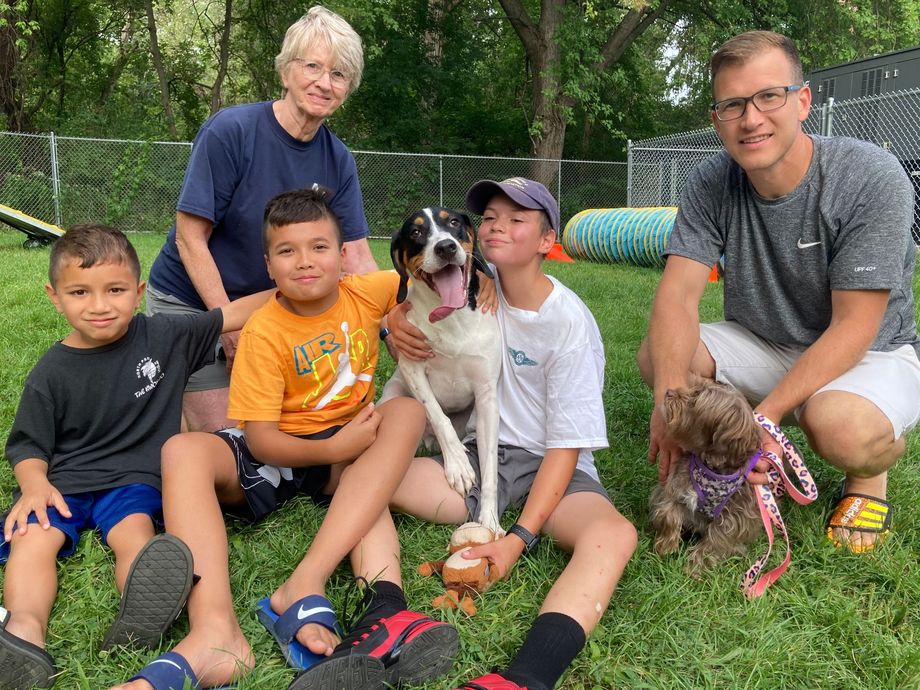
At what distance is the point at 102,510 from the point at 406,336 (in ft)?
4.30

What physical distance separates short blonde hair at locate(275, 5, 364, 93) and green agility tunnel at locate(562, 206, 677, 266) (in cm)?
722

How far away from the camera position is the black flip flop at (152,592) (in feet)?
6.71

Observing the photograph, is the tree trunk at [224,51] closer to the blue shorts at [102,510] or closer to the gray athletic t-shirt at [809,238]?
the gray athletic t-shirt at [809,238]

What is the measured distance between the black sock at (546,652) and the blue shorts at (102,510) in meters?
1.42

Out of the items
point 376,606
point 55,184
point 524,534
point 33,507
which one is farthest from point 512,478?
point 55,184

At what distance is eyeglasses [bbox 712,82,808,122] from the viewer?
2727 mm

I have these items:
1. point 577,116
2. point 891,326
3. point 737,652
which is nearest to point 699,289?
point 891,326

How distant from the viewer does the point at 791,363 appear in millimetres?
3307

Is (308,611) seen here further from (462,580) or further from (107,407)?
(107,407)

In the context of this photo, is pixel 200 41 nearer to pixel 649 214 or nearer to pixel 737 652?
pixel 649 214

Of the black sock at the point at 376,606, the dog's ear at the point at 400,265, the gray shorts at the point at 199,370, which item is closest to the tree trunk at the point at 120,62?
the gray shorts at the point at 199,370

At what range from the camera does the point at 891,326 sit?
10.2 ft

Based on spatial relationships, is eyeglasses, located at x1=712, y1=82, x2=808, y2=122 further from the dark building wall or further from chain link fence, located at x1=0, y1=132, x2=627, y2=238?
chain link fence, located at x1=0, y1=132, x2=627, y2=238

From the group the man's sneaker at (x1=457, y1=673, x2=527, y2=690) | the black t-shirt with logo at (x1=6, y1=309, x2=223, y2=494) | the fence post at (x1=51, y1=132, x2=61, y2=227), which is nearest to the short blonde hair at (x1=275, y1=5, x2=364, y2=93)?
the black t-shirt with logo at (x1=6, y1=309, x2=223, y2=494)
